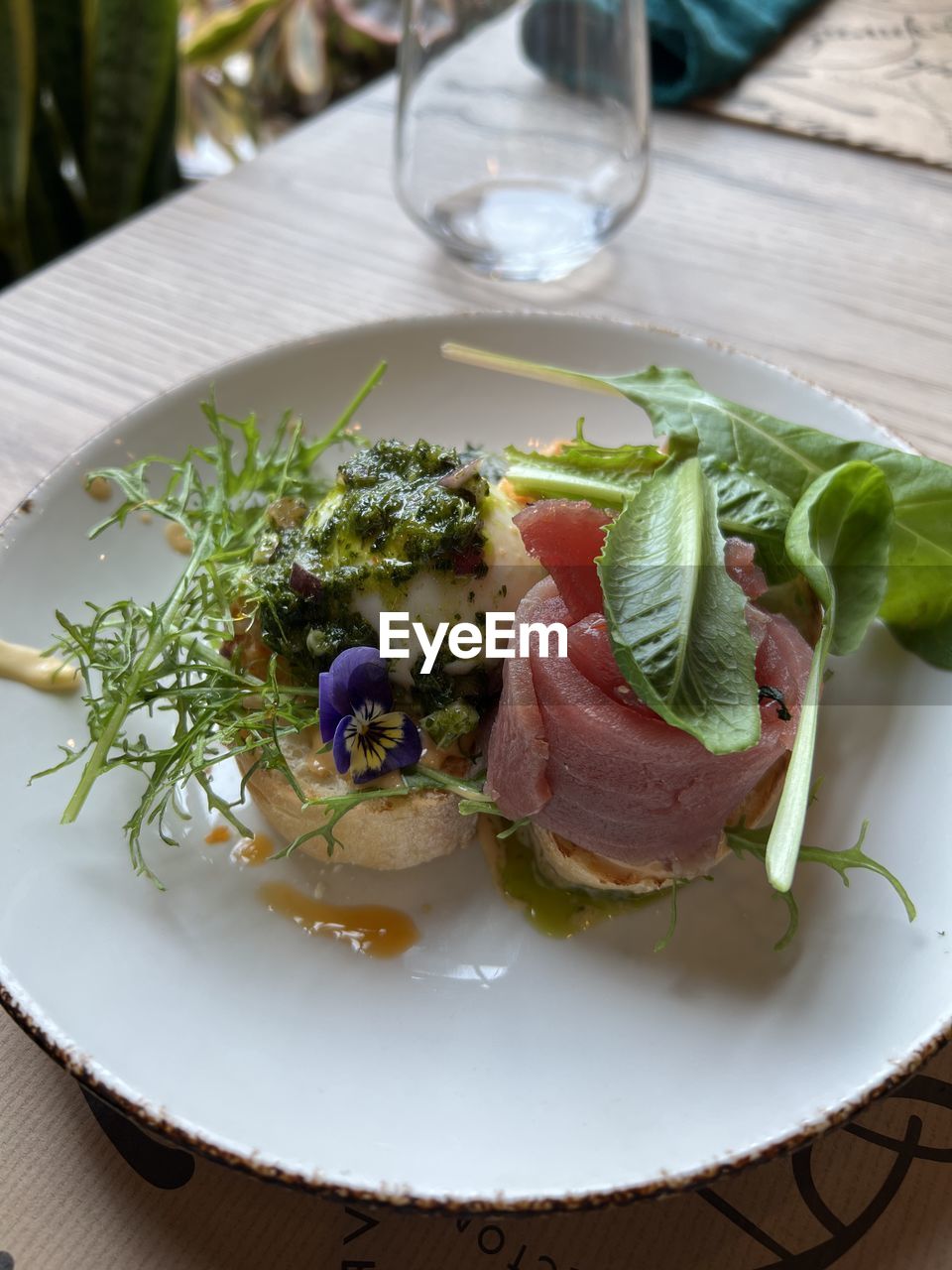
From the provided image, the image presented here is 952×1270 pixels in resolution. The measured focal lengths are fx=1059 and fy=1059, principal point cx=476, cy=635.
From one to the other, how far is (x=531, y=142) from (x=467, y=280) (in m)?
0.50

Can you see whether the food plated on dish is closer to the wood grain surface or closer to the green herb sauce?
the green herb sauce

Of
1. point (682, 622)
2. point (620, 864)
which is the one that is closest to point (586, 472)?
point (682, 622)

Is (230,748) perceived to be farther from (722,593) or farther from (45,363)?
(45,363)

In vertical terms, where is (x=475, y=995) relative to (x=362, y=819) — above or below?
below

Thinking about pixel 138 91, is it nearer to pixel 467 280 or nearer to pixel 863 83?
pixel 467 280

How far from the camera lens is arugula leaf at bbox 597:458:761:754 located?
53.1 inches

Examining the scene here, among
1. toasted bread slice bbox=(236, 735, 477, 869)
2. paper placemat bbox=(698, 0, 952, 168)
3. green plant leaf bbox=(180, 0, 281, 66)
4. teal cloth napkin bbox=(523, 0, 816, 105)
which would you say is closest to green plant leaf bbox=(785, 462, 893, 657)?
toasted bread slice bbox=(236, 735, 477, 869)

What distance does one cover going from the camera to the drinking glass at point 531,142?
285cm

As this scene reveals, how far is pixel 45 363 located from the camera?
266 cm

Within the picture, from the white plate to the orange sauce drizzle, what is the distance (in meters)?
0.02

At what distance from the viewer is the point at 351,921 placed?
1622mm

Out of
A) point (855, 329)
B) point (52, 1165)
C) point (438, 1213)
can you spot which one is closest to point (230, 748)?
point (52, 1165)

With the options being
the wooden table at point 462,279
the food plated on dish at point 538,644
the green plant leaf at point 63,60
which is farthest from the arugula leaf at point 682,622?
the green plant leaf at point 63,60

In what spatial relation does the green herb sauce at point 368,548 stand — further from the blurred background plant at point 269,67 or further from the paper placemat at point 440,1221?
the blurred background plant at point 269,67
